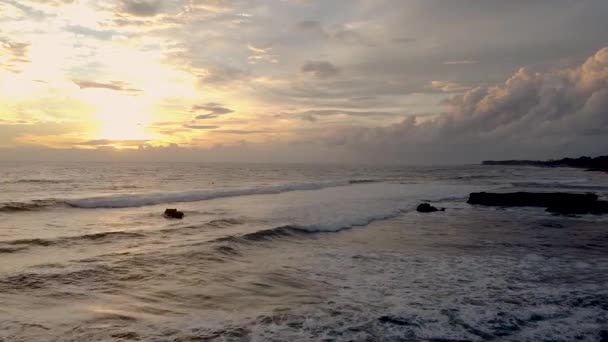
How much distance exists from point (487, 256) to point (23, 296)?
13959 millimetres

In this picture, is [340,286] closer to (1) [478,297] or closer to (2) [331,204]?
(1) [478,297]

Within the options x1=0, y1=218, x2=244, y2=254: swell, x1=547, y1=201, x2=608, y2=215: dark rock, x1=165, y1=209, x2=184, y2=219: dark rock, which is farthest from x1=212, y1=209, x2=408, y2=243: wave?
x1=547, y1=201, x2=608, y2=215: dark rock

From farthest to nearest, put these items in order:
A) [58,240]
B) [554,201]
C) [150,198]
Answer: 1. [150,198]
2. [554,201]
3. [58,240]

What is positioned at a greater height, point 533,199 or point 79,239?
point 533,199

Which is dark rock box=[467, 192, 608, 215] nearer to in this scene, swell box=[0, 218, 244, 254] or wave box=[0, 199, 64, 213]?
swell box=[0, 218, 244, 254]

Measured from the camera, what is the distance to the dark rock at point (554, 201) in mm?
29828

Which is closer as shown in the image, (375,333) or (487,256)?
(375,333)

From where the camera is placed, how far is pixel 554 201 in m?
33.0

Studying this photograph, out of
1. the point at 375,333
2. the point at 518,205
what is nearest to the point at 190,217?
the point at 375,333

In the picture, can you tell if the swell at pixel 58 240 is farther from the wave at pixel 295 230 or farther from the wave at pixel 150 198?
the wave at pixel 150 198

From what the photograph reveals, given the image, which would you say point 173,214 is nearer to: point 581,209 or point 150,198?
point 150,198

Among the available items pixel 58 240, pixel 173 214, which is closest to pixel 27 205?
pixel 173 214

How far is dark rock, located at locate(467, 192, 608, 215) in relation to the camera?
97.9 ft

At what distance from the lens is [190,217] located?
27.2 metres
